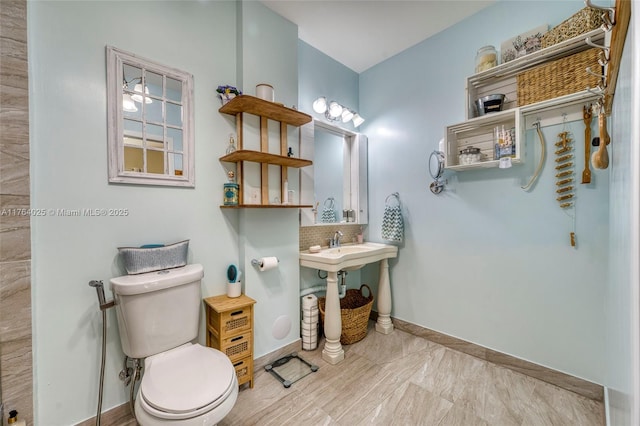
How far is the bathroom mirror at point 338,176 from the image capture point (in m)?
2.62

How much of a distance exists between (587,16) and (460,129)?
873 mm

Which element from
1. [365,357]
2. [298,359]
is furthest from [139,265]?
[365,357]

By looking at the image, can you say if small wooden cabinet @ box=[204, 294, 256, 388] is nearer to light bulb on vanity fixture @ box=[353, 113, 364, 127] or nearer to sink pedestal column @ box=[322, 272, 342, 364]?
sink pedestal column @ box=[322, 272, 342, 364]

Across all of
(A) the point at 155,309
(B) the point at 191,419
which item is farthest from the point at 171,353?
(B) the point at 191,419

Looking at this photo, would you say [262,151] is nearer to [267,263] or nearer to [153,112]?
[153,112]

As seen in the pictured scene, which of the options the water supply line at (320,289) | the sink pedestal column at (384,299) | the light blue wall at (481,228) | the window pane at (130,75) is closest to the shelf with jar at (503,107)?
the light blue wall at (481,228)

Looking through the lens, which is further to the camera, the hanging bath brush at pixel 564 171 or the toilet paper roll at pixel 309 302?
the toilet paper roll at pixel 309 302

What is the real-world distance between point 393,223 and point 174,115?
199 cm

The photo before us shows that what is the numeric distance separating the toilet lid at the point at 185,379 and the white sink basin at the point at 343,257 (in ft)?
3.13

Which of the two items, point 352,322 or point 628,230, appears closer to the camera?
point 628,230

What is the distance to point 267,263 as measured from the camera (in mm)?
1920

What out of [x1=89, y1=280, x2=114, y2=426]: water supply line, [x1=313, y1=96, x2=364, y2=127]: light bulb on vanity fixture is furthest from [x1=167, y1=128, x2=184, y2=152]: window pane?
[x1=313, y1=96, x2=364, y2=127]: light bulb on vanity fixture

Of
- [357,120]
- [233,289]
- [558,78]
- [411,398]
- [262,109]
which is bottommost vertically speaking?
[411,398]

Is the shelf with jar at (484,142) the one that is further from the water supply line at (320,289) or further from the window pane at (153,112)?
the window pane at (153,112)
